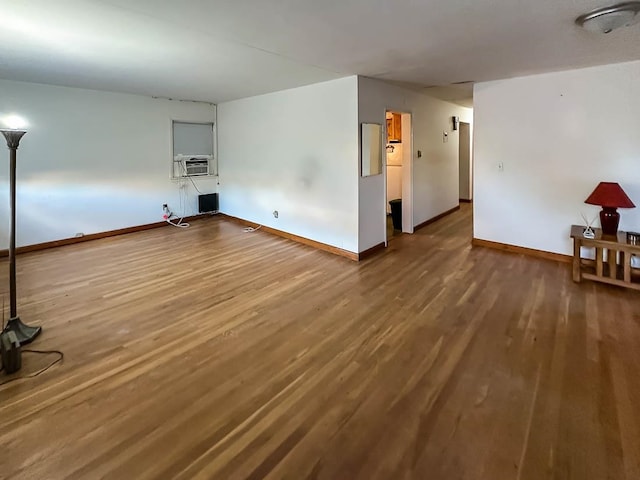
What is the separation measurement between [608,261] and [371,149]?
3.11 m

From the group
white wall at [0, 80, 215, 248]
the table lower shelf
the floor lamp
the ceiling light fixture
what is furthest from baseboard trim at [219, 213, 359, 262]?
the floor lamp

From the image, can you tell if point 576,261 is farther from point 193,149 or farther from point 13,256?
point 193,149

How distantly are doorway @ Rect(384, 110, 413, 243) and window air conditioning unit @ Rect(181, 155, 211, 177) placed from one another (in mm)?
3782

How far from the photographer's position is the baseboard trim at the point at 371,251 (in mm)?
4970

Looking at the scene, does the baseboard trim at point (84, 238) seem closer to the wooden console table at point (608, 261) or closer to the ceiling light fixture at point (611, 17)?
the wooden console table at point (608, 261)

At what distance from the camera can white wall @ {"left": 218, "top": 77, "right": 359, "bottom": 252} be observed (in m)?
4.91

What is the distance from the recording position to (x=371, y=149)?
16.5 ft

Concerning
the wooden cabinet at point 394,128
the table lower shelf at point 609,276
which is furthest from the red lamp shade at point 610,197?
the wooden cabinet at point 394,128

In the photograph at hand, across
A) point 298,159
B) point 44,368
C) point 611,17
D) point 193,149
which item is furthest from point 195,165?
point 611,17

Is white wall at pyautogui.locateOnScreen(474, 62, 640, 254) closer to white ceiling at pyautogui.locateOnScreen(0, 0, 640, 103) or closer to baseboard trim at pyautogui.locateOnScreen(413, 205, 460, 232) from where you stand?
white ceiling at pyautogui.locateOnScreen(0, 0, 640, 103)

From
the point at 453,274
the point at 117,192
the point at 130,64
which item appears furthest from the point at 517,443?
the point at 117,192

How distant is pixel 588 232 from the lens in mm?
3904

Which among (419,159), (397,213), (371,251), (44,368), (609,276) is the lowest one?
(44,368)

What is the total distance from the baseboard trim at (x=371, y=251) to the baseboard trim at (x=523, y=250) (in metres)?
1.40
